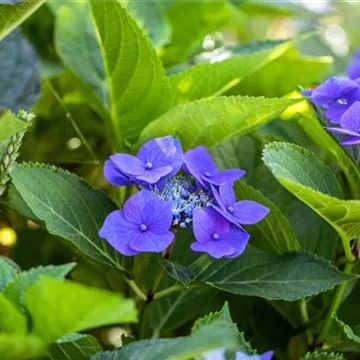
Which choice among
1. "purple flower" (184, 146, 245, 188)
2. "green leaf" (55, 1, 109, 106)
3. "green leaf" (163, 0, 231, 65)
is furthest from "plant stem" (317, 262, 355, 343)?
"green leaf" (163, 0, 231, 65)

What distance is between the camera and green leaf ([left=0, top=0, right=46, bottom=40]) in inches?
23.9

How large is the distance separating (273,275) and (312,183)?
9cm

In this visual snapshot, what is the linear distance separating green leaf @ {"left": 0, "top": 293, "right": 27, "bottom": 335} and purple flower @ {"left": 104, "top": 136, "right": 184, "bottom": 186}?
0.16 metres

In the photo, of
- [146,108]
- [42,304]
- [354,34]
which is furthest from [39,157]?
[354,34]

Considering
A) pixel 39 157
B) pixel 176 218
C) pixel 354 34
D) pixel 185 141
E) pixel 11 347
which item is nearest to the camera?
pixel 11 347

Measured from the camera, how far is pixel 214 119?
0.60m

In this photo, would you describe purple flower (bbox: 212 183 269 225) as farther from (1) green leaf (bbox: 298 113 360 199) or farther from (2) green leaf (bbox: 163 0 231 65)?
(2) green leaf (bbox: 163 0 231 65)

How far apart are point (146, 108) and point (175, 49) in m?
0.27

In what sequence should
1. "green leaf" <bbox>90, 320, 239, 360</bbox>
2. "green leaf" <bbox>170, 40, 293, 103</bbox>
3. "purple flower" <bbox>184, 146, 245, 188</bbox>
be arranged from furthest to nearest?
"green leaf" <bbox>170, 40, 293, 103</bbox> → "purple flower" <bbox>184, 146, 245, 188</bbox> → "green leaf" <bbox>90, 320, 239, 360</bbox>

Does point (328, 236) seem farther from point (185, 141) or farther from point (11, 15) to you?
point (11, 15)

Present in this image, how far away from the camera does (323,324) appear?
0.62 meters

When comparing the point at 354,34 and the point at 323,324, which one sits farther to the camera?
the point at 354,34

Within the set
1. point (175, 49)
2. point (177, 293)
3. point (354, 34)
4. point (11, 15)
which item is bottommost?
point (354, 34)

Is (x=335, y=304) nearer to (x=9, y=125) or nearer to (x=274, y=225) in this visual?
(x=274, y=225)
